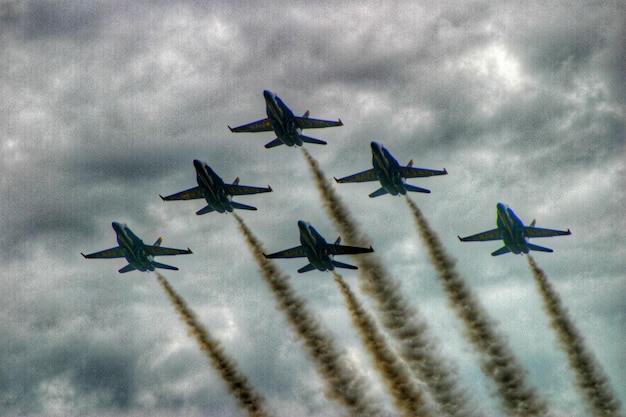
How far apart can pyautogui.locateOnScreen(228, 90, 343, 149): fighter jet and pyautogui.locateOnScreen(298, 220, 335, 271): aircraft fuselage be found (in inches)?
543

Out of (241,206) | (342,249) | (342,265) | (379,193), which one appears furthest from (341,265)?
(241,206)

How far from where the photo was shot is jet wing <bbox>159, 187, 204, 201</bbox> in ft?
383

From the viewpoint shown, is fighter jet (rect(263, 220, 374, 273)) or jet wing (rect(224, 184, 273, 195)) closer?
fighter jet (rect(263, 220, 374, 273))

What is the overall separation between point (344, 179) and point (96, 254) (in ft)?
149

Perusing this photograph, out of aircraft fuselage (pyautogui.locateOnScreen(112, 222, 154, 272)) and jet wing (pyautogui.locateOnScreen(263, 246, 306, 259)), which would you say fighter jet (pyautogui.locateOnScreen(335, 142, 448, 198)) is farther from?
aircraft fuselage (pyautogui.locateOnScreen(112, 222, 154, 272))

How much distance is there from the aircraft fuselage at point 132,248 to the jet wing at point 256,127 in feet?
79.4

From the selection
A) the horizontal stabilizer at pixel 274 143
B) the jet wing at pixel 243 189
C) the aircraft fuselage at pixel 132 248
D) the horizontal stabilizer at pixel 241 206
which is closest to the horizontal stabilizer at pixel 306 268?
the horizontal stabilizer at pixel 241 206

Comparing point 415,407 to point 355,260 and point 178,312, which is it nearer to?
point 355,260

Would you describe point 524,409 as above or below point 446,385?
below

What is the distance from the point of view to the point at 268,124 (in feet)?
376

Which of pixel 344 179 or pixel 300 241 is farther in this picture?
pixel 344 179

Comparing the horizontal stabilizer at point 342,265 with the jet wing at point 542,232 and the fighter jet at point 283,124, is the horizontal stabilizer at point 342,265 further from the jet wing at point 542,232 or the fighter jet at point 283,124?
the jet wing at point 542,232

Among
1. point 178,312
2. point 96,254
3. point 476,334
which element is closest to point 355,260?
point 476,334

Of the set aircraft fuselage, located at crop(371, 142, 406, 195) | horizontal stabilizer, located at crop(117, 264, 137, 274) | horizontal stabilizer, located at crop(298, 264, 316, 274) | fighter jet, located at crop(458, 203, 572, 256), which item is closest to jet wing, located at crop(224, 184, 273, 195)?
horizontal stabilizer, located at crop(298, 264, 316, 274)
